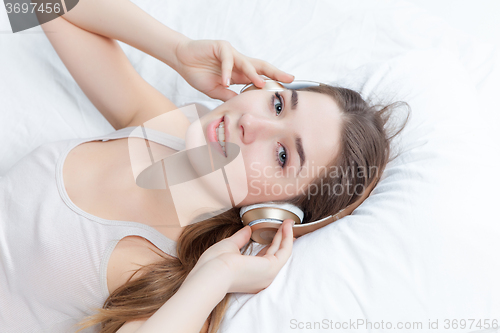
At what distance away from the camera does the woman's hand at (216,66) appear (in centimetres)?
110

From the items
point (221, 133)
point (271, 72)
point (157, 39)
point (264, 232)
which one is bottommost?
point (264, 232)

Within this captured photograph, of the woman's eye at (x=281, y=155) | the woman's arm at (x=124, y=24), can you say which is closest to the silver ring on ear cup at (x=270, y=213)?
the woman's eye at (x=281, y=155)

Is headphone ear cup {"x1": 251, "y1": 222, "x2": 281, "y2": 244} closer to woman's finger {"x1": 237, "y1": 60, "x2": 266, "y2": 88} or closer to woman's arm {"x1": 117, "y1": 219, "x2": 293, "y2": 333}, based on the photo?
woman's arm {"x1": 117, "y1": 219, "x2": 293, "y2": 333}

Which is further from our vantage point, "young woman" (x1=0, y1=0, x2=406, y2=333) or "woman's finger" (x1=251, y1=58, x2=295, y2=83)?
"woman's finger" (x1=251, y1=58, x2=295, y2=83)

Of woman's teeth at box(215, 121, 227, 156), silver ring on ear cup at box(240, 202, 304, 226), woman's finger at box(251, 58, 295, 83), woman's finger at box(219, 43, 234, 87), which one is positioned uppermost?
woman's finger at box(219, 43, 234, 87)

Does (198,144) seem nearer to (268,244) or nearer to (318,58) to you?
(268,244)

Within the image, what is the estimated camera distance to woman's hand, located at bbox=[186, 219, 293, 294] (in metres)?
0.79

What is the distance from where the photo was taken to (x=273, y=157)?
96 cm

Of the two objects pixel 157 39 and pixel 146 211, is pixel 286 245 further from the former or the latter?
pixel 157 39

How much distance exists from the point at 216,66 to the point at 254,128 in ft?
1.16

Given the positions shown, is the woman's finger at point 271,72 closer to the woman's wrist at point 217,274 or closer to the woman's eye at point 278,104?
the woman's eye at point 278,104

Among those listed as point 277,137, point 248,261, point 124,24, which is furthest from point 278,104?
point 124,24

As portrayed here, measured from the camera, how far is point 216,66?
1.20 metres

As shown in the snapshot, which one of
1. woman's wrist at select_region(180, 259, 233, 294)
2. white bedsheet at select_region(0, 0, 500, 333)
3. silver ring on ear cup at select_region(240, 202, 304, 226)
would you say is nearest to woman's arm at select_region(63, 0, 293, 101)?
white bedsheet at select_region(0, 0, 500, 333)
